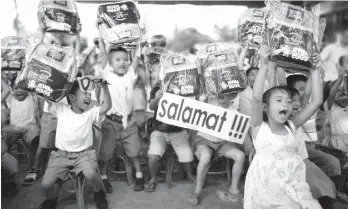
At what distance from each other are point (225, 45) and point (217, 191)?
1529 mm

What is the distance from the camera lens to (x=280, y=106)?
2273 mm

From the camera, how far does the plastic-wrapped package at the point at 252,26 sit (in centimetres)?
354

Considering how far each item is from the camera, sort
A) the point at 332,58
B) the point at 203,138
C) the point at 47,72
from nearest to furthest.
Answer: the point at 47,72, the point at 203,138, the point at 332,58

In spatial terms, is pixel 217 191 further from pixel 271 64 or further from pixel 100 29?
pixel 100 29

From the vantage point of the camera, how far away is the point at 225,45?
3.26 meters

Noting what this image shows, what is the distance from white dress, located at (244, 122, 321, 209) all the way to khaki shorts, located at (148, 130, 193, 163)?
1.13 metres

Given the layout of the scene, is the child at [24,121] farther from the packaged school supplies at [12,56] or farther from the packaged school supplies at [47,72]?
the packaged school supplies at [47,72]

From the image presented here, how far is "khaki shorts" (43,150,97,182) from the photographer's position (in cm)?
283

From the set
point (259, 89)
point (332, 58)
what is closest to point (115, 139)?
point (259, 89)

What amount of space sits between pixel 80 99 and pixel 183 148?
1197mm

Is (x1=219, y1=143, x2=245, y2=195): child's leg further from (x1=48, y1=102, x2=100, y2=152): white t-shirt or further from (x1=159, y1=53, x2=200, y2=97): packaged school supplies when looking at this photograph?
(x1=48, y1=102, x2=100, y2=152): white t-shirt

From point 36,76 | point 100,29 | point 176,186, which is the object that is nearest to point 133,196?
point 176,186

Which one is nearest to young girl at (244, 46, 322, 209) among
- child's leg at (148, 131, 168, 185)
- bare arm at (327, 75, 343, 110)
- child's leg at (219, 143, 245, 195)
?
child's leg at (219, 143, 245, 195)

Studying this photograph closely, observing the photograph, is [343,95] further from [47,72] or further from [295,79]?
[47,72]
